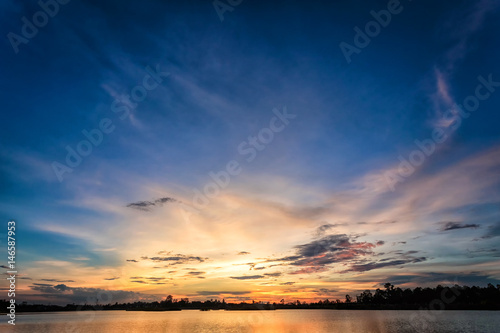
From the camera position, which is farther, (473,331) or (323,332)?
(323,332)

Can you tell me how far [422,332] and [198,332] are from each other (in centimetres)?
5052

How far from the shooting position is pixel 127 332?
2995 inches

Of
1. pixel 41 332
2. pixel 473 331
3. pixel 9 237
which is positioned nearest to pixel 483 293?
pixel 473 331

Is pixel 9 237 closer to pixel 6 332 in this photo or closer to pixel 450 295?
pixel 6 332

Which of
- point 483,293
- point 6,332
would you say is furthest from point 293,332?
point 483,293

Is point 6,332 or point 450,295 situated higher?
point 6,332

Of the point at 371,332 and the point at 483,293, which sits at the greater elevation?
the point at 371,332

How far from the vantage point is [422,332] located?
2446 inches

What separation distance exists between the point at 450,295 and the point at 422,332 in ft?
570

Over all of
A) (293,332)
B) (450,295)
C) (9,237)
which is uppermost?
(9,237)

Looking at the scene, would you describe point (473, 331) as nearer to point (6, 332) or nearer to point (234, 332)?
point (234, 332)

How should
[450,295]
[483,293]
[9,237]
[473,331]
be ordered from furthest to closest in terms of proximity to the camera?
[450,295] → [483,293] → [473,331] → [9,237]

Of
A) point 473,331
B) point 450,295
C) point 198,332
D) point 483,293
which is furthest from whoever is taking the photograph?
point 450,295

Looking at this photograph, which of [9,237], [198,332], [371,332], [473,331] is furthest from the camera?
[198,332]
